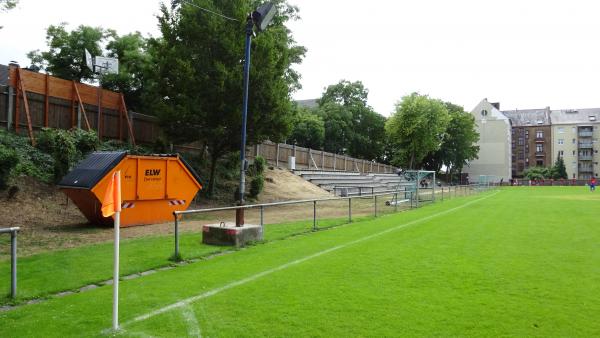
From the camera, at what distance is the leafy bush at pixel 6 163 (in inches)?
616

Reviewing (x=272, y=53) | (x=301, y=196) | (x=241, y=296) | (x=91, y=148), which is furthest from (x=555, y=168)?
(x=241, y=296)

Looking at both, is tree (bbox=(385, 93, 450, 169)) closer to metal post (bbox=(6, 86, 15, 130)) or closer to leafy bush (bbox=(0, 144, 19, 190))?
metal post (bbox=(6, 86, 15, 130))

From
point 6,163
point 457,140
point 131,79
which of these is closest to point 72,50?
point 131,79

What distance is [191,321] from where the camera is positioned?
536 cm

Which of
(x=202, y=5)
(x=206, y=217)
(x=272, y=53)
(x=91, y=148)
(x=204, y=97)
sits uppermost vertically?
(x=202, y=5)

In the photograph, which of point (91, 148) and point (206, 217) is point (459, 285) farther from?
point (91, 148)

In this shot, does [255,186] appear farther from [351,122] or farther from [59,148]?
[351,122]

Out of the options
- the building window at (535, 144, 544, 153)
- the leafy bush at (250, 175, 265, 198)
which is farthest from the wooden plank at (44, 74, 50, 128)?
the building window at (535, 144, 544, 153)

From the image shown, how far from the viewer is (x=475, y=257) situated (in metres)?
9.43

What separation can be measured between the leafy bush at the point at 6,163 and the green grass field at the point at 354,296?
332 inches

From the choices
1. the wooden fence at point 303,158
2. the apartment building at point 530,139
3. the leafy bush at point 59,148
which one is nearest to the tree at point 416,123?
the wooden fence at point 303,158

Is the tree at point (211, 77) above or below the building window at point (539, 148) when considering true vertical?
below

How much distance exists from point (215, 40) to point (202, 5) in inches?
68.1

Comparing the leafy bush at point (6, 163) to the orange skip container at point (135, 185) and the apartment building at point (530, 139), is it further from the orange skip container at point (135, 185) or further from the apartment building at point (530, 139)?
the apartment building at point (530, 139)
